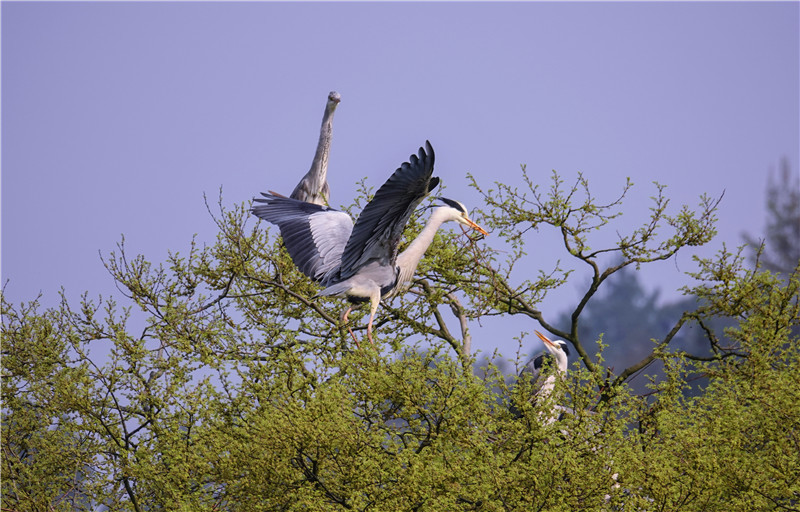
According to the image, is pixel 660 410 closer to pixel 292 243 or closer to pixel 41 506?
pixel 292 243

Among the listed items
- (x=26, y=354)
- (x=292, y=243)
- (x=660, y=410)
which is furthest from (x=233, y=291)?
(x=660, y=410)

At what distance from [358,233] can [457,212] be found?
1.53 m

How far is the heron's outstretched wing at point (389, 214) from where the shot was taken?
7988mm

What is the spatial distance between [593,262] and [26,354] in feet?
22.1

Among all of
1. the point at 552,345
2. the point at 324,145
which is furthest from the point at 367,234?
the point at 324,145

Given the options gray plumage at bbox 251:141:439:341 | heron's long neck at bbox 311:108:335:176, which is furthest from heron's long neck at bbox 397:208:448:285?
heron's long neck at bbox 311:108:335:176

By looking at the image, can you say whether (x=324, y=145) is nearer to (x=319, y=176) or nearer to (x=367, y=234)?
(x=319, y=176)

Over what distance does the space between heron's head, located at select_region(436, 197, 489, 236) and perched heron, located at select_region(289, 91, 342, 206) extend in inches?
169

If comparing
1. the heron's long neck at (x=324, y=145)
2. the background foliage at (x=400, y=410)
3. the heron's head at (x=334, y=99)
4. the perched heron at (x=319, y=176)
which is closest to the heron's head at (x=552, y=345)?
the background foliage at (x=400, y=410)

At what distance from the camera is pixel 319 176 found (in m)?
15.1

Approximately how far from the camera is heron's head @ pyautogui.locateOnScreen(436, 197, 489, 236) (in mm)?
10125

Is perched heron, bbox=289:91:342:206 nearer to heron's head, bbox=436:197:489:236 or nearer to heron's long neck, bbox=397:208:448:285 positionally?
heron's head, bbox=436:197:489:236

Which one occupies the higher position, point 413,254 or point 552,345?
point 552,345

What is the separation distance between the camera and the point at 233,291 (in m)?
11.6
